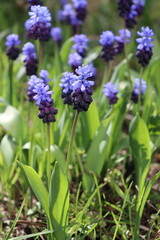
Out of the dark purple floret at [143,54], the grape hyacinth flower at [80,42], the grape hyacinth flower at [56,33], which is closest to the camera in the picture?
the dark purple floret at [143,54]

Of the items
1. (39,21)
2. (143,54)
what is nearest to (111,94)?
(143,54)

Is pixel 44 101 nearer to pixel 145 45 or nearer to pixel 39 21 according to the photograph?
pixel 39 21

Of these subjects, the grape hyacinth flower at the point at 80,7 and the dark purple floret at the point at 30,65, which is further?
the grape hyacinth flower at the point at 80,7

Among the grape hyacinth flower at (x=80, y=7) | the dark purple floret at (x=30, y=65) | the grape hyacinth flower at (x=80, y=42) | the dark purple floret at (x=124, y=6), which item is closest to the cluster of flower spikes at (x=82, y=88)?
the dark purple floret at (x=30, y=65)

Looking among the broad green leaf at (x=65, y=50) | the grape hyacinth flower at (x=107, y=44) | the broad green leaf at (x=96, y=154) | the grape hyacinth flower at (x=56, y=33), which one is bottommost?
the broad green leaf at (x=96, y=154)

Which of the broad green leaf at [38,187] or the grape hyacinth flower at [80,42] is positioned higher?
the grape hyacinth flower at [80,42]

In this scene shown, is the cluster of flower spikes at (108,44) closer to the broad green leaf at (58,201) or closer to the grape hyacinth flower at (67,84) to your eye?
the grape hyacinth flower at (67,84)

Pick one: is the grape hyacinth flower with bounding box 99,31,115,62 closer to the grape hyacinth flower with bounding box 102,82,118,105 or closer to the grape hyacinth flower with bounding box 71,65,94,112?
the grape hyacinth flower with bounding box 102,82,118,105
